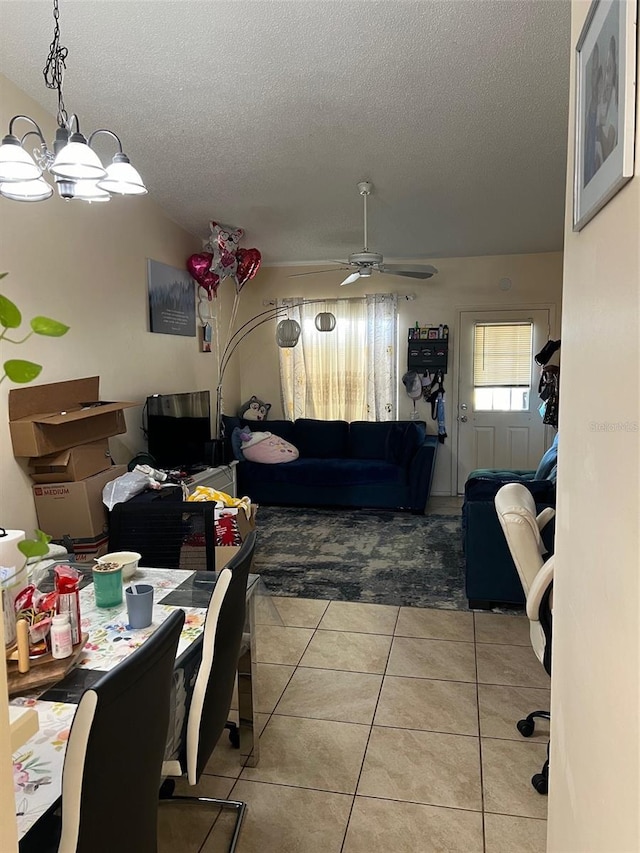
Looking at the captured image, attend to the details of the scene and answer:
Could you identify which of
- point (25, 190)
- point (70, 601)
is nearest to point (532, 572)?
point (70, 601)

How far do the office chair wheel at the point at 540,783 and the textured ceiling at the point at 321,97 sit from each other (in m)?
2.99

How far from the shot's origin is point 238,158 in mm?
3984

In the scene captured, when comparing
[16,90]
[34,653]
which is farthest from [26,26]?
[34,653]

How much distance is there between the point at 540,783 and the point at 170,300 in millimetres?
4289

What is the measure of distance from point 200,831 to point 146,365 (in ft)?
11.4

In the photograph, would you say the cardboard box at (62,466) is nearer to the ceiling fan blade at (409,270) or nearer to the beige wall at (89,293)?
the beige wall at (89,293)

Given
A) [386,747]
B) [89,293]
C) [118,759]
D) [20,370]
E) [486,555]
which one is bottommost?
[386,747]

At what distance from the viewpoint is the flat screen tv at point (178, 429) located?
176 inches

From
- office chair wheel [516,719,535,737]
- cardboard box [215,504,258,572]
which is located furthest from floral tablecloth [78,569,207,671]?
office chair wheel [516,719,535,737]

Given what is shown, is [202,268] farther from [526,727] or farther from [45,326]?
[45,326]

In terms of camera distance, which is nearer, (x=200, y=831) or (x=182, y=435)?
(x=200, y=831)

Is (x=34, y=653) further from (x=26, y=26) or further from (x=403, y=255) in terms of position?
(x=403, y=255)

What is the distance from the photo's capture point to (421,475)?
18.6 ft

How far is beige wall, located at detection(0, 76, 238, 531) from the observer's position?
3193 mm
